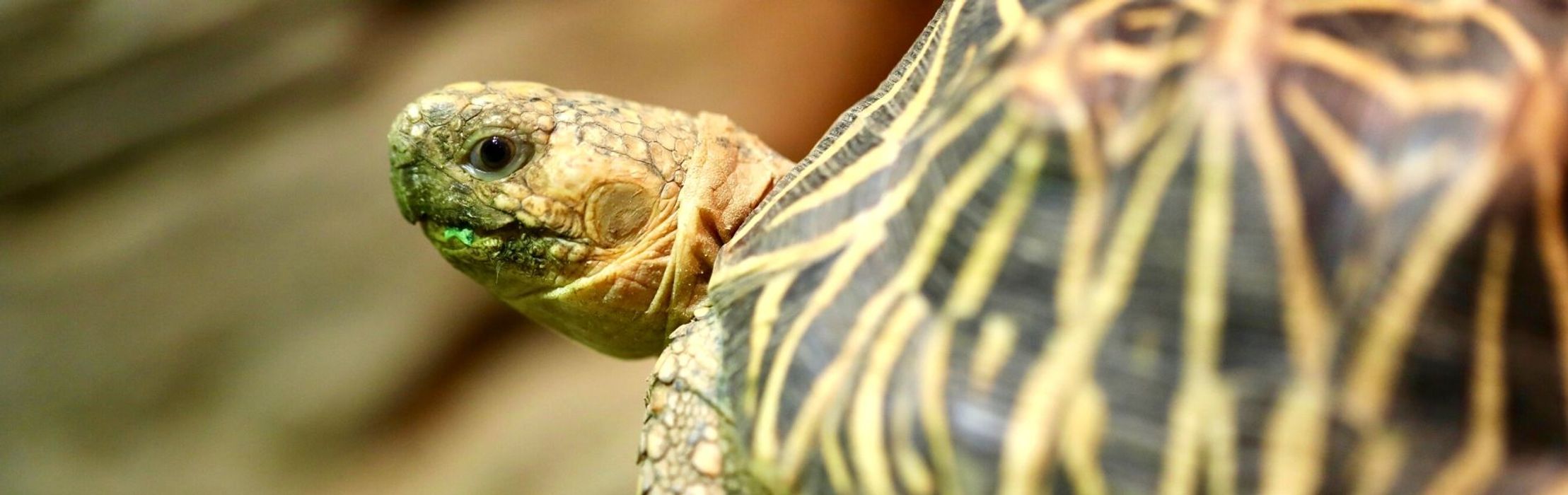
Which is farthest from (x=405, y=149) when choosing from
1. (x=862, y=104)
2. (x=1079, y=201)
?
(x=1079, y=201)

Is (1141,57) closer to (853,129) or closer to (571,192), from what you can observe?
(853,129)

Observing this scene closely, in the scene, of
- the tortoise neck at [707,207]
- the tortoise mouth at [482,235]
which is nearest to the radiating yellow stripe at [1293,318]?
the tortoise neck at [707,207]

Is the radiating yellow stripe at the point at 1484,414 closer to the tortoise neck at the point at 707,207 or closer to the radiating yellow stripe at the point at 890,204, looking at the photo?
the radiating yellow stripe at the point at 890,204

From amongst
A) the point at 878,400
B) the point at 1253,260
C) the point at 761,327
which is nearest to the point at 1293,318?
the point at 1253,260

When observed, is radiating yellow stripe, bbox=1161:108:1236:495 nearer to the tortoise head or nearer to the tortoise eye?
the tortoise head

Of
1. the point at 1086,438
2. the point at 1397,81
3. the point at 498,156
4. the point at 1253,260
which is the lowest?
Answer: the point at 1086,438
